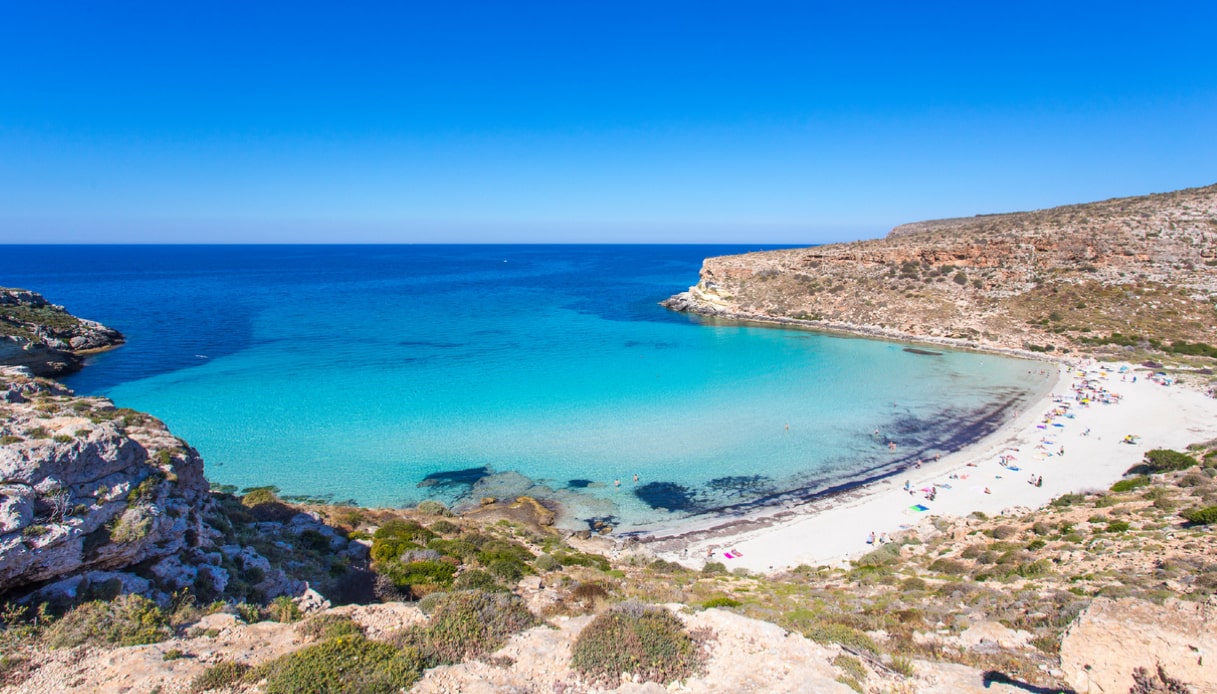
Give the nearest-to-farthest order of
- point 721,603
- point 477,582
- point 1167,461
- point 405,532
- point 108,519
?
1. point 108,519
2. point 477,582
3. point 721,603
4. point 405,532
5. point 1167,461

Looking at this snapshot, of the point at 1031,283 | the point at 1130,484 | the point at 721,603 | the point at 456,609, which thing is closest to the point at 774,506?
the point at 721,603

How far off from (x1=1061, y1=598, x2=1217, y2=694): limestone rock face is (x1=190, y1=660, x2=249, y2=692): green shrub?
11.0 meters

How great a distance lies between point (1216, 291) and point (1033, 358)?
19286 mm

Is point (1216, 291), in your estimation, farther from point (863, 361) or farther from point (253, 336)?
point (253, 336)

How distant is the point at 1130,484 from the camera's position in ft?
68.9

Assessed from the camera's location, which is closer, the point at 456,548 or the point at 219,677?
the point at 219,677

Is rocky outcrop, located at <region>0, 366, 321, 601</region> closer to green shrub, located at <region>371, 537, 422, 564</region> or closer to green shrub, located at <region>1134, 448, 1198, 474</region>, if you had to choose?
green shrub, located at <region>371, 537, 422, 564</region>

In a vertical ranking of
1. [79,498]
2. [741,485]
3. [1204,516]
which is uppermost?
[79,498]

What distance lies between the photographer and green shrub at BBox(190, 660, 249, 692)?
23.5 ft

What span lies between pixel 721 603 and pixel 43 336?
61513 mm

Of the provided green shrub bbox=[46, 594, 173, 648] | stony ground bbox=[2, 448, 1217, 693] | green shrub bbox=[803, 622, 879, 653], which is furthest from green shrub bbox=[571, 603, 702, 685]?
green shrub bbox=[46, 594, 173, 648]

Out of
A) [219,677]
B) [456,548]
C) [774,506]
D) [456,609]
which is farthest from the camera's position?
[774,506]

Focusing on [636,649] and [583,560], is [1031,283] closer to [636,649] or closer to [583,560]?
[583,560]

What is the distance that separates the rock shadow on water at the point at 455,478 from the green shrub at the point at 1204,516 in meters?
24.3
